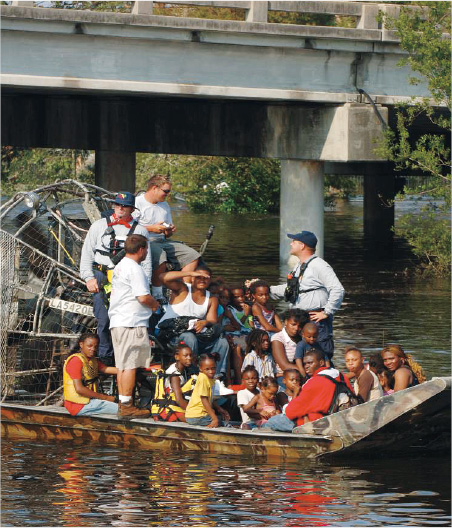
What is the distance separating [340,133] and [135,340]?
617 inches

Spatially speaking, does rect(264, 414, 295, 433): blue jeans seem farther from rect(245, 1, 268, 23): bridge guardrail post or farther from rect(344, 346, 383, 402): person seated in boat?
rect(245, 1, 268, 23): bridge guardrail post

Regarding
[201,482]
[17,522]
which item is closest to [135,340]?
[201,482]

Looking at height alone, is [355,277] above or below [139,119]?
below

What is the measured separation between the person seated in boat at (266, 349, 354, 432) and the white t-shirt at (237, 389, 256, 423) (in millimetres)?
490

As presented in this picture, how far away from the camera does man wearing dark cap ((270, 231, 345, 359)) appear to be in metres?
17.2

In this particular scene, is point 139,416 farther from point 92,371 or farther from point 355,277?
point 355,277

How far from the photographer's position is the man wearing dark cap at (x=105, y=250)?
16.6 m

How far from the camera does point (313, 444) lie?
15.2 metres

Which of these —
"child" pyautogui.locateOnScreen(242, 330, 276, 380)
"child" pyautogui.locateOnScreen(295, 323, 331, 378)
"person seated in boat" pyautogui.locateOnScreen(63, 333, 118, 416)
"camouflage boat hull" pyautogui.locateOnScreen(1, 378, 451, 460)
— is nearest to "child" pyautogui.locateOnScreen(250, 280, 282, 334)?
"child" pyautogui.locateOnScreen(242, 330, 276, 380)

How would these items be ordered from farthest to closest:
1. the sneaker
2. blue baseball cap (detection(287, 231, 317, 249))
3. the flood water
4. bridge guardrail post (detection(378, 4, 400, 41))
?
bridge guardrail post (detection(378, 4, 400, 41)) < blue baseball cap (detection(287, 231, 317, 249)) < the sneaker < the flood water

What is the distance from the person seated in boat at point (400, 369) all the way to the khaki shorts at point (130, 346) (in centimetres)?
285

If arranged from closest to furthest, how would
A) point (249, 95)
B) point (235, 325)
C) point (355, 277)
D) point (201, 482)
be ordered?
point (201, 482), point (235, 325), point (249, 95), point (355, 277)

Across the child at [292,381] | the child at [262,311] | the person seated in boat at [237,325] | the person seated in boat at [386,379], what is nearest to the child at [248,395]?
the child at [292,381]

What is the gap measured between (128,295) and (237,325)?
269 cm
